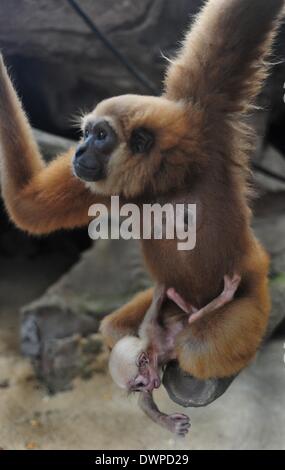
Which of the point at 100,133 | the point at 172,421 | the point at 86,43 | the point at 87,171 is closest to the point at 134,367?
the point at 172,421

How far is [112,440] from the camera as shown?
4.82m

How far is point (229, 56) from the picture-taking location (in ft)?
6.83

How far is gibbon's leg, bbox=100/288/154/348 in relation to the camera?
2328mm

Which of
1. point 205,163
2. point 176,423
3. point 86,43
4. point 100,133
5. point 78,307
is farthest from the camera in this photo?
point 78,307

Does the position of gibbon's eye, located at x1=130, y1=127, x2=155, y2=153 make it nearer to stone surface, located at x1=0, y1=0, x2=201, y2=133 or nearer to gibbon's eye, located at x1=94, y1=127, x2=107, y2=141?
gibbon's eye, located at x1=94, y1=127, x2=107, y2=141

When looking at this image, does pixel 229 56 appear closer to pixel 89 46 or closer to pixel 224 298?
pixel 224 298

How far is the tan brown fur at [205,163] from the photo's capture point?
197 centimetres

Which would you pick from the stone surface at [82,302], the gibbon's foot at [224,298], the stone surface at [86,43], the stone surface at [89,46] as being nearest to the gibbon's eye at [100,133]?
the gibbon's foot at [224,298]

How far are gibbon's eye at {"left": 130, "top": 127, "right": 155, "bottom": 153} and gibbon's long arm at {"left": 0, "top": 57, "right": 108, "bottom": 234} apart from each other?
35cm

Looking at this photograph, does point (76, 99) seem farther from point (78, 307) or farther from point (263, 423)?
point (263, 423)

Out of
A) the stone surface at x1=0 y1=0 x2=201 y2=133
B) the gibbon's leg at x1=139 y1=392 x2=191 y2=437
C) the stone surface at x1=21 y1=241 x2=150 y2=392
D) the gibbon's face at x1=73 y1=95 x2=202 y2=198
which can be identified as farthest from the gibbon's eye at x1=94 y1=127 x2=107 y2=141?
the stone surface at x1=21 y1=241 x2=150 y2=392

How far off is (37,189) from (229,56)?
86 cm

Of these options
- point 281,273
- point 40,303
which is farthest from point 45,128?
point 281,273

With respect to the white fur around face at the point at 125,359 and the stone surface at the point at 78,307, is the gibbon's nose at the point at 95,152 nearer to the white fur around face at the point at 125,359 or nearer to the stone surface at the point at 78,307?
the white fur around face at the point at 125,359
